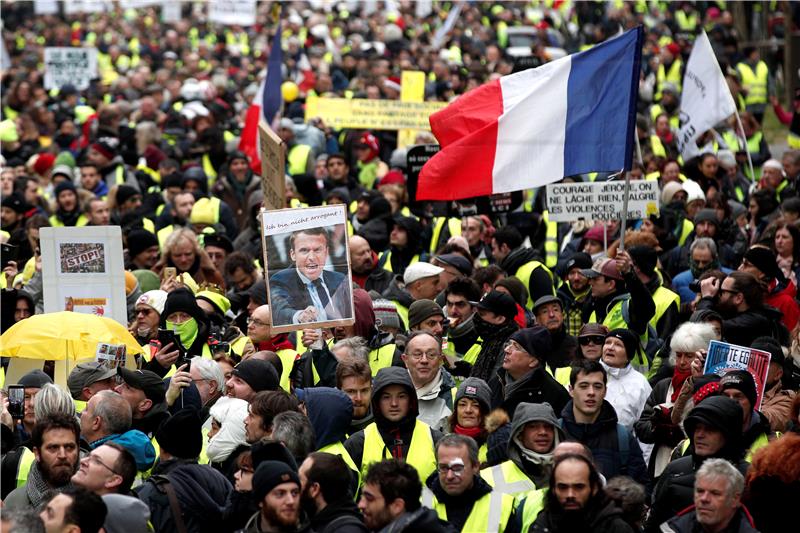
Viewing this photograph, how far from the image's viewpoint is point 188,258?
487 inches

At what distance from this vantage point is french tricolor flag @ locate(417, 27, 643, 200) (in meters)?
10.9

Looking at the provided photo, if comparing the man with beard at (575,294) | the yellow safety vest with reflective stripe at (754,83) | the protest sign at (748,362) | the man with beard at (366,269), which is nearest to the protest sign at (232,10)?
the yellow safety vest with reflective stripe at (754,83)

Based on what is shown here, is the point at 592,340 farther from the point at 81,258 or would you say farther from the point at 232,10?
the point at 232,10

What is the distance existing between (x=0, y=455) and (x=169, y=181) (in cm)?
893

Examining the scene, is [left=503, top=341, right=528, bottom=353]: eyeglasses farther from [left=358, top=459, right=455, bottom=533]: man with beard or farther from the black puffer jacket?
[left=358, top=459, right=455, bottom=533]: man with beard

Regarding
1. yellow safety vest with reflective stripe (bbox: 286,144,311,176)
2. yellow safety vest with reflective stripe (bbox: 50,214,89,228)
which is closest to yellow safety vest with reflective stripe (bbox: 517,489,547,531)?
yellow safety vest with reflective stripe (bbox: 50,214,89,228)

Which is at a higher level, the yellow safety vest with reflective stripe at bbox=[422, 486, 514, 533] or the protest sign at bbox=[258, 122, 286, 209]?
the protest sign at bbox=[258, 122, 286, 209]

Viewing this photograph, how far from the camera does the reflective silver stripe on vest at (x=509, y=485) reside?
25.2 feet

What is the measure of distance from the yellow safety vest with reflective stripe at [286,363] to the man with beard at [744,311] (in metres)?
2.62

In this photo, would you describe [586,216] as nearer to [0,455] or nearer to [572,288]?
[572,288]

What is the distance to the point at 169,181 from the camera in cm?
1669

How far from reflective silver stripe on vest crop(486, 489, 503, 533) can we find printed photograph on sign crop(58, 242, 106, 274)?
Answer: 448 centimetres

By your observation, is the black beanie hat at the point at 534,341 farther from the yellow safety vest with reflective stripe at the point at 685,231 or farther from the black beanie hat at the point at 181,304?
the yellow safety vest with reflective stripe at the point at 685,231

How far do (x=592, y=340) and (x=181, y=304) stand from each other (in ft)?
8.86
